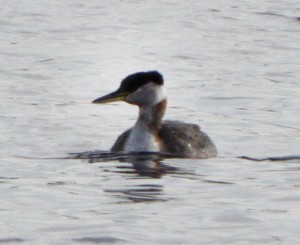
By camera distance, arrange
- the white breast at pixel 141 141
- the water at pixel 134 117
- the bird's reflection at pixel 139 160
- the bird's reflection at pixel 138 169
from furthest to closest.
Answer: the white breast at pixel 141 141, the bird's reflection at pixel 139 160, the bird's reflection at pixel 138 169, the water at pixel 134 117

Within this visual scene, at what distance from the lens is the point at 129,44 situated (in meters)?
25.5

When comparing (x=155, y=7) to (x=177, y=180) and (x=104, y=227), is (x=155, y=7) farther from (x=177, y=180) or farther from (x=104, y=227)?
(x=104, y=227)

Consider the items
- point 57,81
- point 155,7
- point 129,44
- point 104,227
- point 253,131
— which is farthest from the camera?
point 155,7

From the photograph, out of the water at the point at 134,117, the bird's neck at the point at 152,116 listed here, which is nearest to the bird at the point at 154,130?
the bird's neck at the point at 152,116

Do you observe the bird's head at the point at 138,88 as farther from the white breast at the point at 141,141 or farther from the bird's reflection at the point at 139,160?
the bird's reflection at the point at 139,160

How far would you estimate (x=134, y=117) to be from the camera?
64.2ft

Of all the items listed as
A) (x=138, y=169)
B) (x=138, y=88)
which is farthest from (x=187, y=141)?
(x=138, y=169)

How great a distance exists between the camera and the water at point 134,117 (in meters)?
12.7

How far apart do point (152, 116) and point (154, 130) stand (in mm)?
203

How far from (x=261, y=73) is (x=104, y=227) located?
1057 centimetres

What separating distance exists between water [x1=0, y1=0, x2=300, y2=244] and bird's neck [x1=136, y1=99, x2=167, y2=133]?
0.61 metres

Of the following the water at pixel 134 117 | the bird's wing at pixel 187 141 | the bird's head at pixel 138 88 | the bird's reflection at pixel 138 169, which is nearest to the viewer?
the water at pixel 134 117

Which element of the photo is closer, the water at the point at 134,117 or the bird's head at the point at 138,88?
the water at the point at 134,117

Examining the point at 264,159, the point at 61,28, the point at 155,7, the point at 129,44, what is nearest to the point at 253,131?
the point at 264,159
